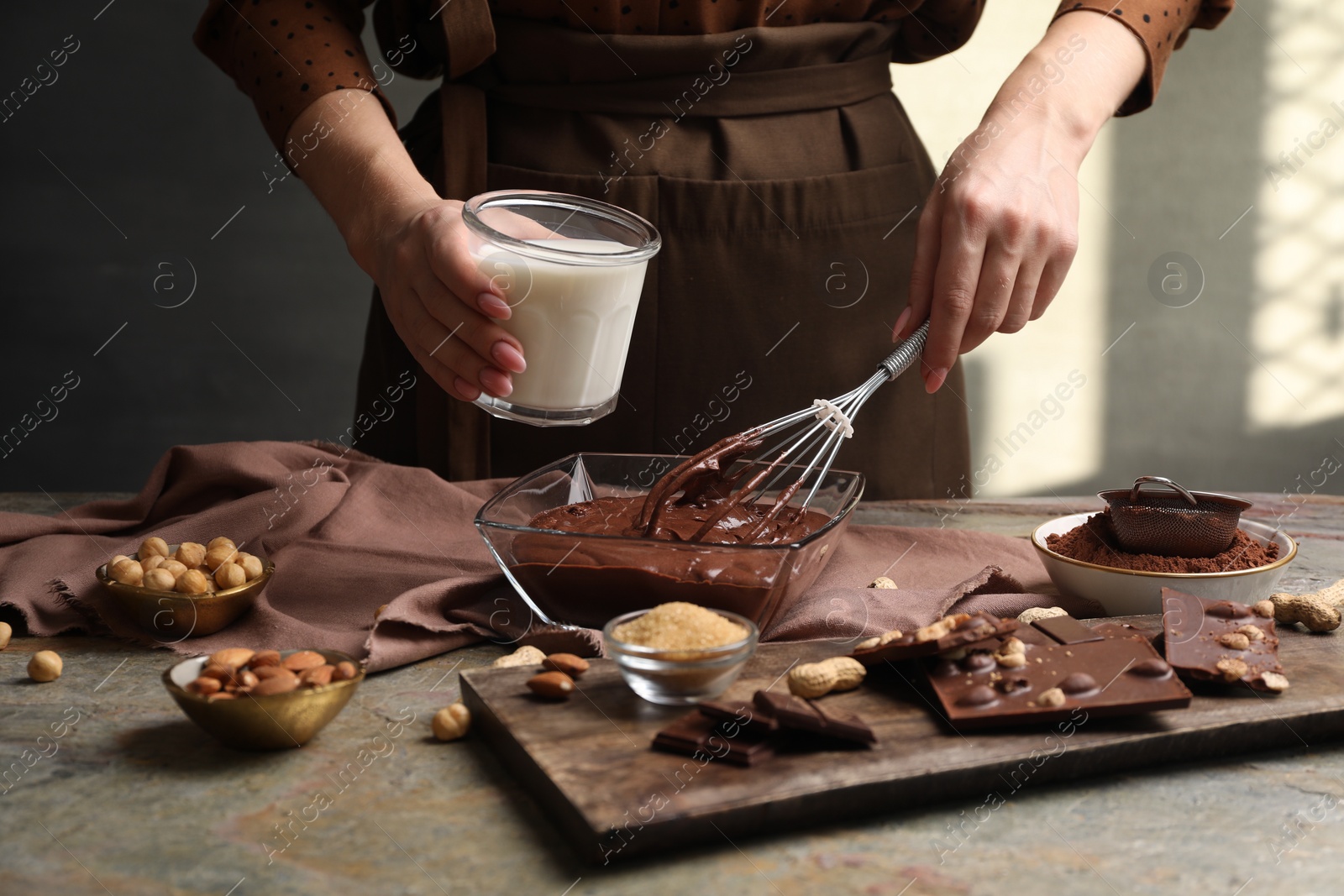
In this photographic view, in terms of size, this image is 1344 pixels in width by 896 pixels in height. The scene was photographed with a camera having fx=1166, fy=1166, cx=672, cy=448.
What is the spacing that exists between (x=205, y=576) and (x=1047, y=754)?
72 cm

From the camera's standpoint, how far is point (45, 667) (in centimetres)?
94

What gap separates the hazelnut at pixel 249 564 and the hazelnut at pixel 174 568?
1.8 inches

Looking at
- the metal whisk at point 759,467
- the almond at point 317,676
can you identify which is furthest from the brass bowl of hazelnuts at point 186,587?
the metal whisk at point 759,467

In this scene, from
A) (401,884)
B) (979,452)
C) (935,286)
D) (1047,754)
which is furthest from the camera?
(979,452)

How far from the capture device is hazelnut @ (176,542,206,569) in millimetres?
1057

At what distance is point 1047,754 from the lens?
0.76 metres

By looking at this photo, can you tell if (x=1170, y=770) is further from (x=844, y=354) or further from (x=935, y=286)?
(x=844, y=354)

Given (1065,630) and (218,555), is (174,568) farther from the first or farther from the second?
(1065,630)

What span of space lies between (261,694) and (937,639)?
0.47 m

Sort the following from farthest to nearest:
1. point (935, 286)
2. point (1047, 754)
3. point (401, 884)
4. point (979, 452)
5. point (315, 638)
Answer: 1. point (979, 452)
2. point (935, 286)
3. point (315, 638)
4. point (1047, 754)
5. point (401, 884)

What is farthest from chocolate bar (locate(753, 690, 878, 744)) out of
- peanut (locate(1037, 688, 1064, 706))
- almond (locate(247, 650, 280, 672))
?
almond (locate(247, 650, 280, 672))

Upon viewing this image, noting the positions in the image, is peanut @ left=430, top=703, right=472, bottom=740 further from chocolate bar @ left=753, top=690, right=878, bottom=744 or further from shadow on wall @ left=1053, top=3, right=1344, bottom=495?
shadow on wall @ left=1053, top=3, right=1344, bottom=495

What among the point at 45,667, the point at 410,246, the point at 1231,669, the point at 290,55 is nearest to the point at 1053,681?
the point at 1231,669

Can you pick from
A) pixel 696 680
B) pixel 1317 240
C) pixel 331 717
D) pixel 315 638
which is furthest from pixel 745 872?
pixel 1317 240
